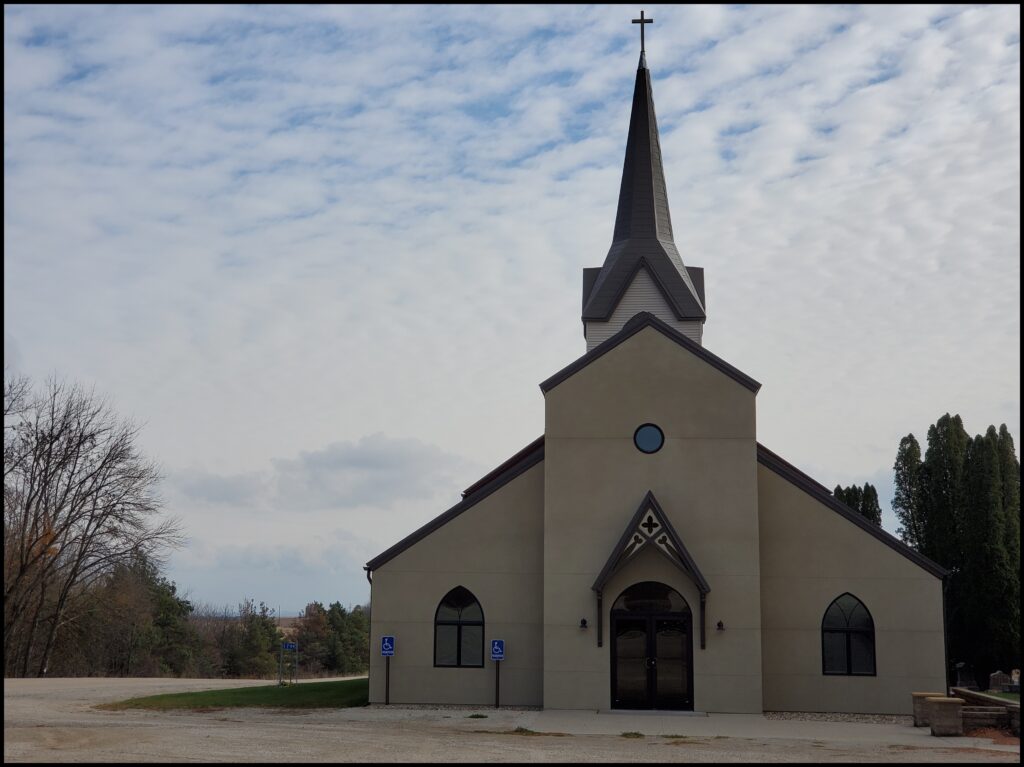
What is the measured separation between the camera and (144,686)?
1312 inches

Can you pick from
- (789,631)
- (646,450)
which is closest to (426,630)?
(646,450)

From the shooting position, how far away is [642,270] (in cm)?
3206

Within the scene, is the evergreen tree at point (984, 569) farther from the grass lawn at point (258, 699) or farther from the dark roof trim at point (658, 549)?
the grass lawn at point (258, 699)

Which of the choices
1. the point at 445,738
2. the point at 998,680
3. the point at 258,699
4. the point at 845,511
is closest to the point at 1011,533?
the point at 998,680

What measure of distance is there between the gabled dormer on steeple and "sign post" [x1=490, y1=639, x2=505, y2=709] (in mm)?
9954

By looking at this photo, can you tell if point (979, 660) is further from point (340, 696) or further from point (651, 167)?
point (340, 696)

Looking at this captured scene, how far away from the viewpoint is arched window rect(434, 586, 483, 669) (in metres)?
26.8

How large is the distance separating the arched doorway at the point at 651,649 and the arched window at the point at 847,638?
141 inches

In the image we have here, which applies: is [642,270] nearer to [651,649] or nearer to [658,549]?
[658,549]

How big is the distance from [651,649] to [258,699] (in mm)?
10109

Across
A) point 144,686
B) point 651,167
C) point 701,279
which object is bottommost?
point 144,686

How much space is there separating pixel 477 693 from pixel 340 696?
3.69 metres

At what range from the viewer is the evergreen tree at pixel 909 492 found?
46.4 meters

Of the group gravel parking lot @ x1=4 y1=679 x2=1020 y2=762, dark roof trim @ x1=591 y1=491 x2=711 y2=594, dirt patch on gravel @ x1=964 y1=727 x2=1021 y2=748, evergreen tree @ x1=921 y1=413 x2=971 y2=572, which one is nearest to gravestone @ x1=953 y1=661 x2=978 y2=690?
evergreen tree @ x1=921 y1=413 x2=971 y2=572
